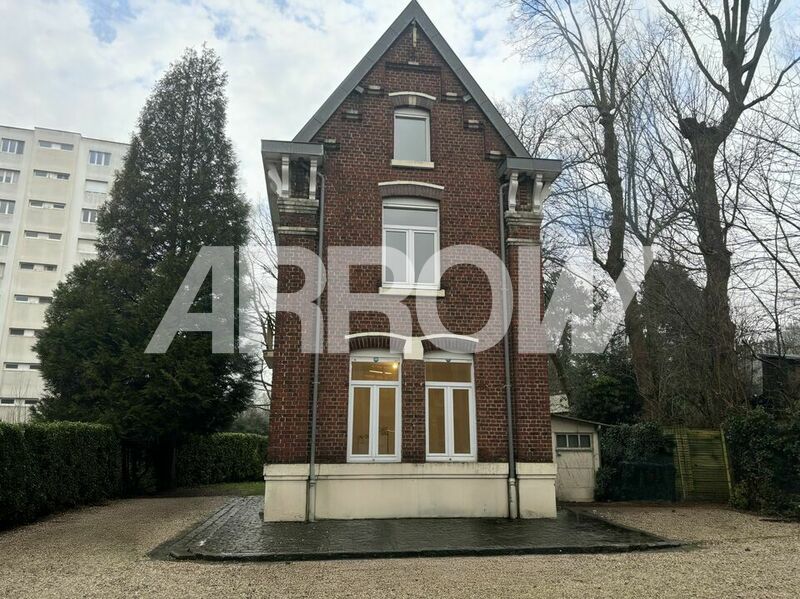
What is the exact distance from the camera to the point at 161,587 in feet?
21.0

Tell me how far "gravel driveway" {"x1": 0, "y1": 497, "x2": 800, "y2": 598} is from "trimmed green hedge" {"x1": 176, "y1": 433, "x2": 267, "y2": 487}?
13.2m

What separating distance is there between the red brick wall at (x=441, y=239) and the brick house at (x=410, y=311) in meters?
0.03

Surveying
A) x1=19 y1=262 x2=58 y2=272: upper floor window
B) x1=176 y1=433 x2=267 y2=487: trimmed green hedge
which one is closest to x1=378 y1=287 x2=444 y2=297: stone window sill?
x1=176 y1=433 x2=267 y2=487: trimmed green hedge

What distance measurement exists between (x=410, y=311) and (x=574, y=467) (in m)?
7.83

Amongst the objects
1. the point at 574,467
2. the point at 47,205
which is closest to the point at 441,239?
the point at 574,467

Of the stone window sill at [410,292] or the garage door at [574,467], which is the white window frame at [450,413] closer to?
the stone window sill at [410,292]

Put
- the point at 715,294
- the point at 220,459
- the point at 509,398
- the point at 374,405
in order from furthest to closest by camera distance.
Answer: the point at 220,459, the point at 715,294, the point at 509,398, the point at 374,405

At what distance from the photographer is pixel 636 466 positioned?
52.3 ft

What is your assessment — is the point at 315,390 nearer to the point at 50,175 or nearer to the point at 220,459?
the point at 220,459

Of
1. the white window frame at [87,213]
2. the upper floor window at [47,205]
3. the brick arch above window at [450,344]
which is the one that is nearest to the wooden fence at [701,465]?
the brick arch above window at [450,344]

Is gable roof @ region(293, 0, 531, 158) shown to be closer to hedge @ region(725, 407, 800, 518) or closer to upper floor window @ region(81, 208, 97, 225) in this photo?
hedge @ region(725, 407, 800, 518)

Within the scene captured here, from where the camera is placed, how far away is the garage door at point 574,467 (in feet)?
53.6

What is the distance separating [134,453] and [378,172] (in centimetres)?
1244

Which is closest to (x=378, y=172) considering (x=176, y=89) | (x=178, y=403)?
(x=178, y=403)
